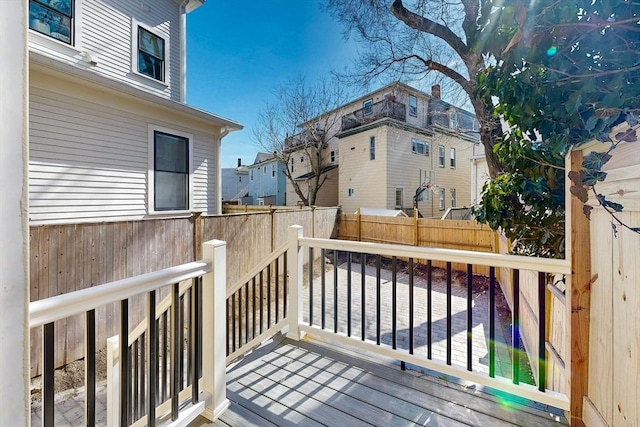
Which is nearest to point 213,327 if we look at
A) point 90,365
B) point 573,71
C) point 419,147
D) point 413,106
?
point 90,365

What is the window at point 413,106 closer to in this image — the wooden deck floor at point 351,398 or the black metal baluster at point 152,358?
the wooden deck floor at point 351,398

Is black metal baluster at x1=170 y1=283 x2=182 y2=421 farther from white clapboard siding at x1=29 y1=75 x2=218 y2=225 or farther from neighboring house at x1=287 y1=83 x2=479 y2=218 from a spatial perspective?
neighboring house at x1=287 y1=83 x2=479 y2=218

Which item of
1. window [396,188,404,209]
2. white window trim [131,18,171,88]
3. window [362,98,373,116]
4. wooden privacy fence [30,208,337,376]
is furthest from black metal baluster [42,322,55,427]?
window [362,98,373,116]

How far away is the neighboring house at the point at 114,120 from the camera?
4.35 m

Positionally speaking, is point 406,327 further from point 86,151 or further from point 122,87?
point 122,87

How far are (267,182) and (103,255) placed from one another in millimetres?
19014

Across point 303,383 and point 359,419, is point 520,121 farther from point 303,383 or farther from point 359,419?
point 303,383

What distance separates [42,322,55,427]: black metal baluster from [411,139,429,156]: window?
15237mm

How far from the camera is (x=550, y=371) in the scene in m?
2.54

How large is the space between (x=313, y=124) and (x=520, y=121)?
1457cm

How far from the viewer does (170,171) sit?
5.98 m

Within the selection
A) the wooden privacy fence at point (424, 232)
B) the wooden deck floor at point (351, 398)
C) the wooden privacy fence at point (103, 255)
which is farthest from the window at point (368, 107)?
the wooden deck floor at point (351, 398)

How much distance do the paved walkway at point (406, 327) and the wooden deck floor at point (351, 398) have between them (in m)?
0.37

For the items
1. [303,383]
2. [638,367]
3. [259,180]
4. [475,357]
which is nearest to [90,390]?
[303,383]
